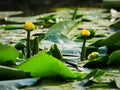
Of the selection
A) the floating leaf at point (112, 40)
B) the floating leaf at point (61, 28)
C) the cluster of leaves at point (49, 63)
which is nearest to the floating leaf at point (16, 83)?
the cluster of leaves at point (49, 63)

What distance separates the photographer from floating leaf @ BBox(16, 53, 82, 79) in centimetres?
110

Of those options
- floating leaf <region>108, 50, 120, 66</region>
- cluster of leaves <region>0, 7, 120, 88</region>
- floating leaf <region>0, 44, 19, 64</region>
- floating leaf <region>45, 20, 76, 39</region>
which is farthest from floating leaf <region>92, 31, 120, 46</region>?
floating leaf <region>0, 44, 19, 64</region>

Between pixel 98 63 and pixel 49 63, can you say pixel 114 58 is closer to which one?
pixel 98 63

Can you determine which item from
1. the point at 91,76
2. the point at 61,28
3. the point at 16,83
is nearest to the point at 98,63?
the point at 91,76

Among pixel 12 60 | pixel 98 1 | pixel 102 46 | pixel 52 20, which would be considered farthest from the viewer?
pixel 98 1

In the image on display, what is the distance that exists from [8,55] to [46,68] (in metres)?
0.19

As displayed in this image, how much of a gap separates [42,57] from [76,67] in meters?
0.23

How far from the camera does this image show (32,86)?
3.50ft

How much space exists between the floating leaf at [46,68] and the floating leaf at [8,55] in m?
0.12

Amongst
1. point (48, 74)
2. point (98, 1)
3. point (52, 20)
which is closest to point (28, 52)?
point (48, 74)

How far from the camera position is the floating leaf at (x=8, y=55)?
4.03 ft

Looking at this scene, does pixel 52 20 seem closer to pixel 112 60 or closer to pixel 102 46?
pixel 102 46

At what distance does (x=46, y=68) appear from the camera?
3.66ft

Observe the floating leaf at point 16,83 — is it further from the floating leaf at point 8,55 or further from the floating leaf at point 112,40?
the floating leaf at point 112,40
